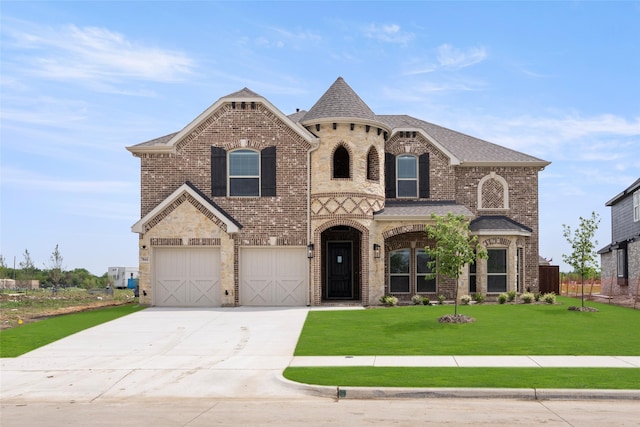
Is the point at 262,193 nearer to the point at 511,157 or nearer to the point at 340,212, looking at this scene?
the point at 340,212

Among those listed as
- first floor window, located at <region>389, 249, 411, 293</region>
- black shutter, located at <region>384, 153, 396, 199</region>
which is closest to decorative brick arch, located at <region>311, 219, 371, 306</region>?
first floor window, located at <region>389, 249, 411, 293</region>

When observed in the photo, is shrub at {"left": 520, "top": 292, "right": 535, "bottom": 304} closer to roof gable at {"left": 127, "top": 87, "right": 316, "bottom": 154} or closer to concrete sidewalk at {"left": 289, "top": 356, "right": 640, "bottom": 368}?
roof gable at {"left": 127, "top": 87, "right": 316, "bottom": 154}

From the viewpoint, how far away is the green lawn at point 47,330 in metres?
16.5

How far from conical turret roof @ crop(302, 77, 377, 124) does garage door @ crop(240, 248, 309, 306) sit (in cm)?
545

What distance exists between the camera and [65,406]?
421 inches

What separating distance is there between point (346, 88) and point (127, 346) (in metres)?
14.5

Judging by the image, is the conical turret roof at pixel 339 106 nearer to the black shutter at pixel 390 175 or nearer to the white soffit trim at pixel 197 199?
the black shutter at pixel 390 175

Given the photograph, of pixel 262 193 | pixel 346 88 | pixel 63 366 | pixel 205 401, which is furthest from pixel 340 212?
pixel 205 401

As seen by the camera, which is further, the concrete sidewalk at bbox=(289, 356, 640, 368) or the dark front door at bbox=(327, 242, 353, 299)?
the dark front door at bbox=(327, 242, 353, 299)

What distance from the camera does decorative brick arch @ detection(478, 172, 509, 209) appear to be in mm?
28578

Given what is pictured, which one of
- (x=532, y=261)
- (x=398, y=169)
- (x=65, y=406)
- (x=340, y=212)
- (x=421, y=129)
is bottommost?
Answer: (x=65, y=406)

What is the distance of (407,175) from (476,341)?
12.9 m

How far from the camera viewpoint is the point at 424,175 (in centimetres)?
2783

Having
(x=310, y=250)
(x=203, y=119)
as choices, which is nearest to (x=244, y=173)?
(x=203, y=119)
